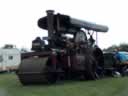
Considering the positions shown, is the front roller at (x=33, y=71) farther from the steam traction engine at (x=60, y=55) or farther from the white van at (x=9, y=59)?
the white van at (x=9, y=59)

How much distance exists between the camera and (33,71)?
17375mm

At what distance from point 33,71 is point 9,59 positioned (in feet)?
67.2

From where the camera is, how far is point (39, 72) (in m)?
17.2

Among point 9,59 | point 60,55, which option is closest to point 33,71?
point 60,55

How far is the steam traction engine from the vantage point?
17.5m

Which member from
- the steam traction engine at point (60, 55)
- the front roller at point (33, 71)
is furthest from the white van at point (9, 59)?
the front roller at point (33, 71)

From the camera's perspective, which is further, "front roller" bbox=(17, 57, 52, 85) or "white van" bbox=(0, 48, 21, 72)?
"white van" bbox=(0, 48, 21, 72)

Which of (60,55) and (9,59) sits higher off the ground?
(60,55)

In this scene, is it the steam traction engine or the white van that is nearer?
the steam traction engine

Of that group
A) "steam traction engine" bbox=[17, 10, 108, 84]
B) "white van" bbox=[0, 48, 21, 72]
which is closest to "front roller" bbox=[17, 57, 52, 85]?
"steam traction engine" bbox=[17, 10, 108, 84]

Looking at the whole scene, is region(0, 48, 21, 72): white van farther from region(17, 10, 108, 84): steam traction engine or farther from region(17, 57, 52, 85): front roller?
region(17, 57, 52, 85): front roller

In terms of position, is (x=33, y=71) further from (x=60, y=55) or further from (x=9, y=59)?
(x=9, y=59)

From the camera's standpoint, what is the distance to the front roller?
17219mm

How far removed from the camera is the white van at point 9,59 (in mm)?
36750
